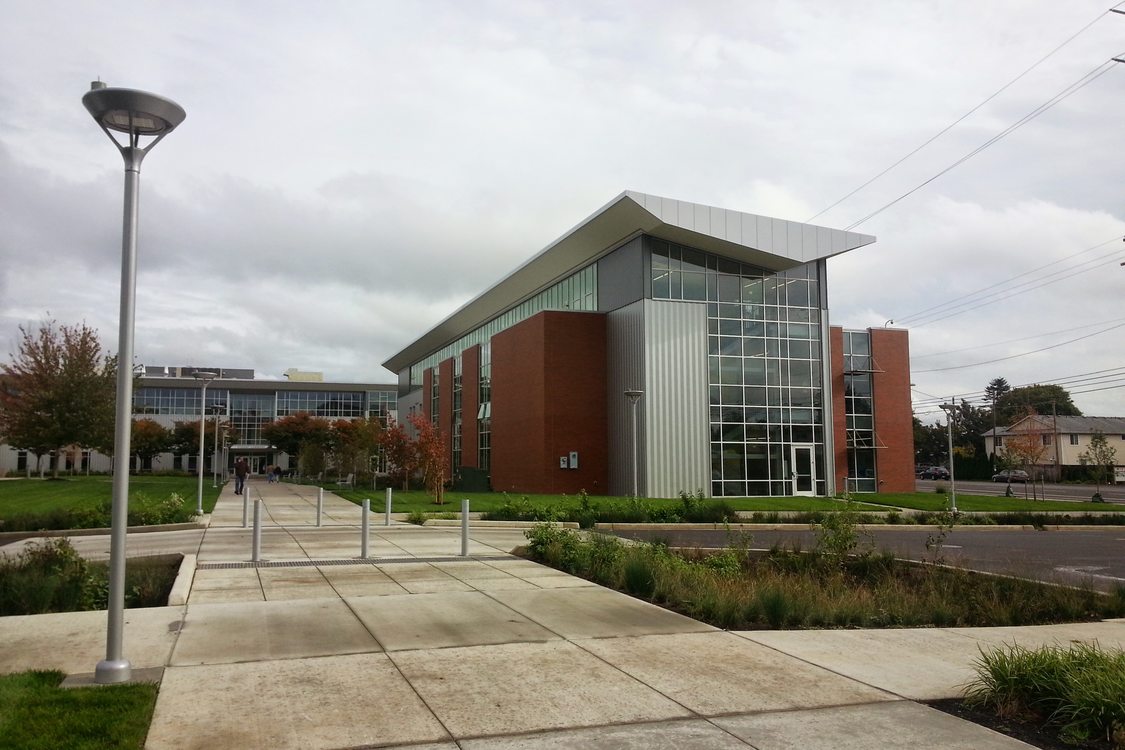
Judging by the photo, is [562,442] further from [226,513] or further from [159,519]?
[159,519]

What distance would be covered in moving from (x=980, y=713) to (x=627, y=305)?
33276mm

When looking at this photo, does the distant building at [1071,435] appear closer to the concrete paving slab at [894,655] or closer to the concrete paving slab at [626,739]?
the concrete paving slab at [894,655]

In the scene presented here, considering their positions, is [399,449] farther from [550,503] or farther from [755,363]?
[755,363]

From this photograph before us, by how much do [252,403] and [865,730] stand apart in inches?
4136

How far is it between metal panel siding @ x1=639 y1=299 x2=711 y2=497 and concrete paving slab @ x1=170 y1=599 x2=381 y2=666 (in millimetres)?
27843

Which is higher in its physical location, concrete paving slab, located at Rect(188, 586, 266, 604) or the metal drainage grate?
concrete paving slab, located at Rect(188, 586, 266, 604)

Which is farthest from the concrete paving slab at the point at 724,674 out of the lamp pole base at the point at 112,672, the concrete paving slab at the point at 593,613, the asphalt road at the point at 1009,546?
the asphalt road at the point at 1009,546

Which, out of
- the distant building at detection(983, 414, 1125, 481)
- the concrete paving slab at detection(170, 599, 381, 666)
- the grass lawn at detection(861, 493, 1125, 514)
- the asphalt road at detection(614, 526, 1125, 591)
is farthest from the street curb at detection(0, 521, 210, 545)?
the distant building at detection(983, 414, 1125, 481)

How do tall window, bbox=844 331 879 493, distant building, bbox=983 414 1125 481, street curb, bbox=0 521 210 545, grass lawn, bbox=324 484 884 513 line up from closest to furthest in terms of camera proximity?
street curb, bbox=0 521 210 545 → grass lawn, bbox=324 484 884 513 → tall window, bbox=844 331 879 493 → distant building, bbox=983 414 1125 481

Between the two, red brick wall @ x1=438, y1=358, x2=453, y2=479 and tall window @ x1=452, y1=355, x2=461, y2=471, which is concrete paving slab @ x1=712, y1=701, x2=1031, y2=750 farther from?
red brick wall @ x1=438, y1=358, x2=453, y2=479

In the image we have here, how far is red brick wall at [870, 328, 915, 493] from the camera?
4588 cm

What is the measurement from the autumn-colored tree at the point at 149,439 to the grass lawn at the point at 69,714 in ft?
260

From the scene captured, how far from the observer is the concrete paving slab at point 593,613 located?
868cm

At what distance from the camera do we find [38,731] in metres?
5.20
